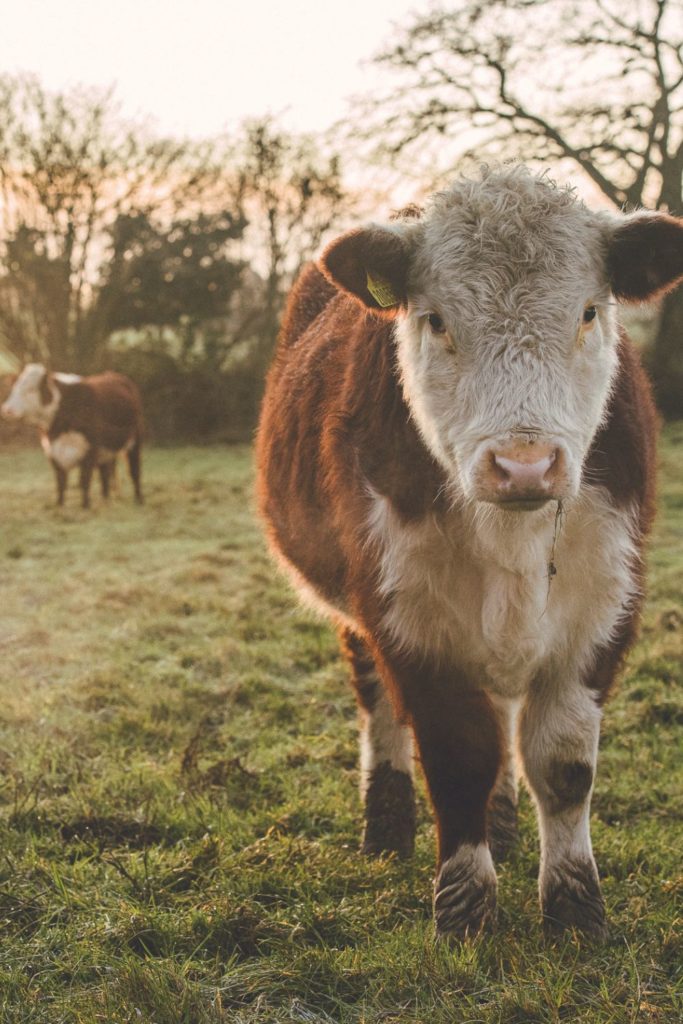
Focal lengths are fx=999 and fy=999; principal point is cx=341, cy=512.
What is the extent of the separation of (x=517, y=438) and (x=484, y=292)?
0.47 metres

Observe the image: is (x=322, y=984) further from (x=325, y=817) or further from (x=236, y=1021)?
(x=325, y=817)

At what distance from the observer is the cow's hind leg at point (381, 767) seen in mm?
3549

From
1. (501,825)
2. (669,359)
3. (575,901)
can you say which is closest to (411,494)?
(575,901)

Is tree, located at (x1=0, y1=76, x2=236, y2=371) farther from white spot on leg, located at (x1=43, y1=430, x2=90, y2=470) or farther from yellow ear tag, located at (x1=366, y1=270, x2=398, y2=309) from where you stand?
yellow ear tag, located at (x1=366, y1=270, x2=398, y2=309)

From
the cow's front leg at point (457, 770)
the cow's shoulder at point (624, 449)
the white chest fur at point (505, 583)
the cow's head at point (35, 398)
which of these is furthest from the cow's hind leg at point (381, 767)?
the cow's head at point (35, 398)

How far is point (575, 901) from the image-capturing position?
290 centimetres

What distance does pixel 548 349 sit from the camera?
97.7 inches

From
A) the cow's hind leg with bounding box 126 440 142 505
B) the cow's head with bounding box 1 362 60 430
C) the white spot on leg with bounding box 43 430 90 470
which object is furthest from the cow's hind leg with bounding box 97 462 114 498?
the cow's head with bounding box 1 362 60 430

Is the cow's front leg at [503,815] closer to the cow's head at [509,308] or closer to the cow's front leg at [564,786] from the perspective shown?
the cow's front leg at [564,786]

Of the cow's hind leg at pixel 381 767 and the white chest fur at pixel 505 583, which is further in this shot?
the cow's hind leg at pixel 381 767

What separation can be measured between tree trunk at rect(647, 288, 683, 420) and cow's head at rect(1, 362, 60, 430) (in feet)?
39.0

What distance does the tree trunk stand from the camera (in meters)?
19.7

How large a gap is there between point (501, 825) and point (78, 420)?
10.8m

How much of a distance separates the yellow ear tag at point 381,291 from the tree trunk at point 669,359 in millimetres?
17928
